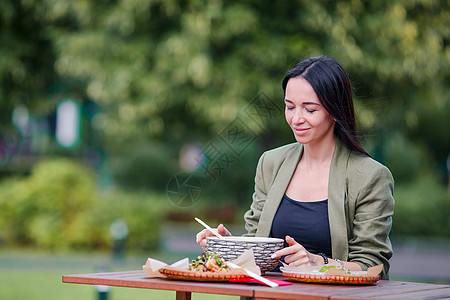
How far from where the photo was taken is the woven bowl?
2.86 meters

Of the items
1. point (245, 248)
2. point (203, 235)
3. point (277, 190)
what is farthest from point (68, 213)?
point (245, 248)

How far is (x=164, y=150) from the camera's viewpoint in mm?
25250

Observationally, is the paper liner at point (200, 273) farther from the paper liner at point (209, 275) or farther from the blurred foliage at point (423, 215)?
the blurred foliage at point (423, 215)

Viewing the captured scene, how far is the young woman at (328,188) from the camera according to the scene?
309 centimetres

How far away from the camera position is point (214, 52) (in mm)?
10719

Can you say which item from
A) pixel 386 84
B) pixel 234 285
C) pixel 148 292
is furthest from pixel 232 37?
pixel 234 285

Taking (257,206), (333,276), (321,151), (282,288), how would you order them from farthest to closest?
(257,206) < (321,151) < (333,276) < (282,288)

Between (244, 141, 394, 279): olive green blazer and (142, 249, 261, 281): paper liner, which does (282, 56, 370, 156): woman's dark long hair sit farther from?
(142, 249, 261, 281): paper liner

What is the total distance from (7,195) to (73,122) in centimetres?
1744

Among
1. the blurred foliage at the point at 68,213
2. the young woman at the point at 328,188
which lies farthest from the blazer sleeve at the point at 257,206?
the blurred foliage at the point at 68,213

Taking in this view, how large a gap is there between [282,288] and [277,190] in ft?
2.87

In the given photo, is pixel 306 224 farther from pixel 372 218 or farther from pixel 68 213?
pixel 68 213

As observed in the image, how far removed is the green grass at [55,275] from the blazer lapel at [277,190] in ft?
14.2

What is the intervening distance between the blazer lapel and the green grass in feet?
14.2
